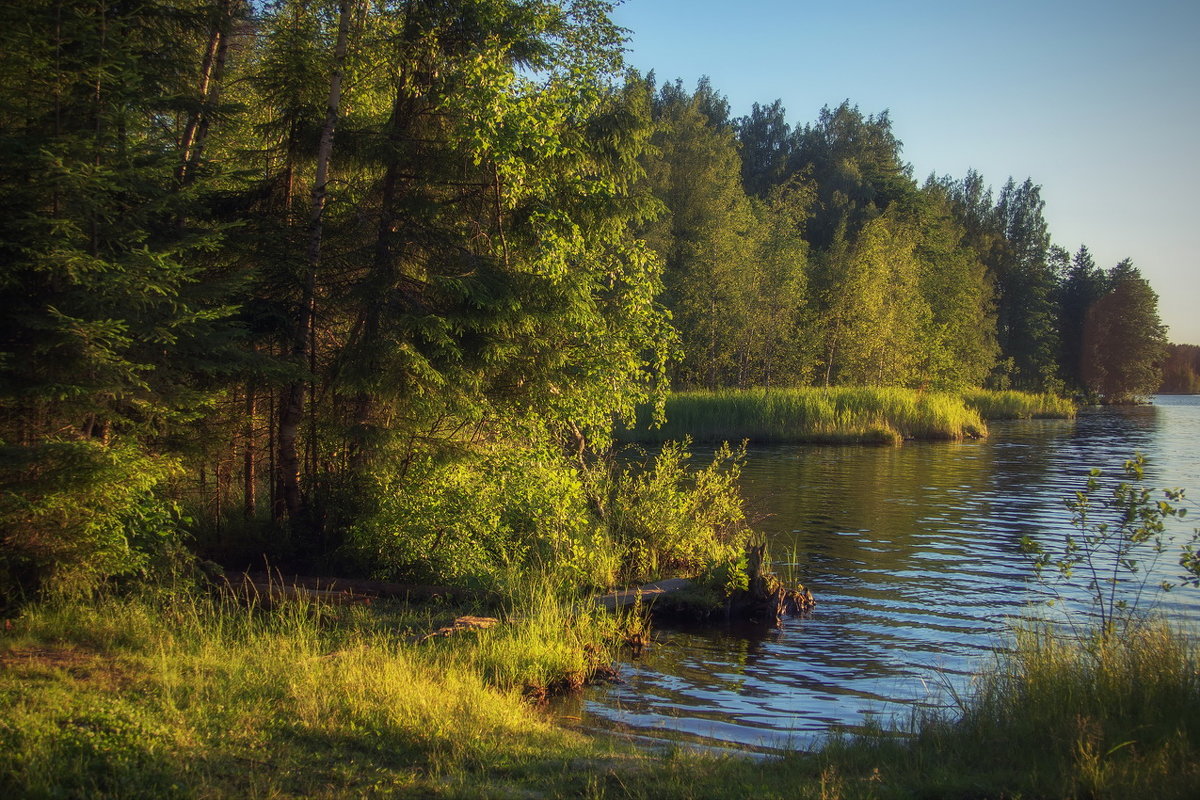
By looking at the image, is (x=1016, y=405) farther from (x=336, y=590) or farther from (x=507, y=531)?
(x=336, y=590)

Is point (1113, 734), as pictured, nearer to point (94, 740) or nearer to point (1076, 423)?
point (94, 740)

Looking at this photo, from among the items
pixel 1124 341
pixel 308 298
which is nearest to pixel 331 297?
pixel 308 298

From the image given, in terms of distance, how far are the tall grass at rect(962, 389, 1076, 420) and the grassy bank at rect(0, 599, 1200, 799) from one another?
4965 cm

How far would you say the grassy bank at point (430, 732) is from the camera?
4867 mm

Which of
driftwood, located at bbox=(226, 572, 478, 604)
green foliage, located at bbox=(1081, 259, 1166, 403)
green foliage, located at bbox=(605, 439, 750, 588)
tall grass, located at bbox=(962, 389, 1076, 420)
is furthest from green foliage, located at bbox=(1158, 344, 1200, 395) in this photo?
driftwood, located at bbox=(226, 572, 478, 604)

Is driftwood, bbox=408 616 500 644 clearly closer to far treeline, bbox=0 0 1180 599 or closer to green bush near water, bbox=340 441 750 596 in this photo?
green bush near water, bbox=340 441 750 596

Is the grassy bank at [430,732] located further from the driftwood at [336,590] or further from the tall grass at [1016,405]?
the tall grass at [1016,405]

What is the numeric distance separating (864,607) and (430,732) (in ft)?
26.5

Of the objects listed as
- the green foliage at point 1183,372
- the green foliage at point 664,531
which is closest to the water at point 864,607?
the green foliage at point 664,531

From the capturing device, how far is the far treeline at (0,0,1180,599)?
7.80 m

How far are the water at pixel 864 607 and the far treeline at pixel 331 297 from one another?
7.11ft

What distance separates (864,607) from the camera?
12.2 metres

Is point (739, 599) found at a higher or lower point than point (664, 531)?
lower

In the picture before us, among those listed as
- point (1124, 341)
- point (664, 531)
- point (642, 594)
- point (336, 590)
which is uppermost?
point (1124, 341)
